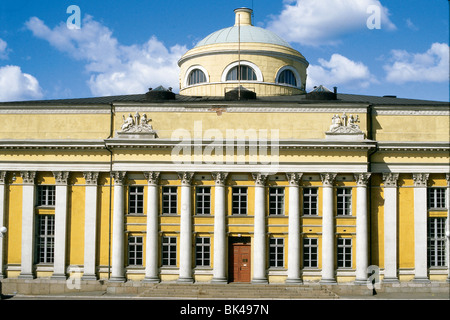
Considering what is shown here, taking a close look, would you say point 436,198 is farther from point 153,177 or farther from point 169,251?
point 153,177

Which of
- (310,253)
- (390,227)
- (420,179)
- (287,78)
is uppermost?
(287,78)

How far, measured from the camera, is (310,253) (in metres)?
42.8

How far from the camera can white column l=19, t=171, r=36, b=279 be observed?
4334 centimetres

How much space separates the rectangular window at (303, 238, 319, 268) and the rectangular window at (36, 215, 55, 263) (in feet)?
55.3

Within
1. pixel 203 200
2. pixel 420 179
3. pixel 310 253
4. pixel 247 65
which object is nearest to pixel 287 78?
pixel 247 65

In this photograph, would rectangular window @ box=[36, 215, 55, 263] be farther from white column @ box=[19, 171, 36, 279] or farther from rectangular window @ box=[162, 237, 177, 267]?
rectangular window @ box=[162, 237, 177, 267]

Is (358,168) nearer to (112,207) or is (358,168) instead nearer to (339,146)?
(339,146)

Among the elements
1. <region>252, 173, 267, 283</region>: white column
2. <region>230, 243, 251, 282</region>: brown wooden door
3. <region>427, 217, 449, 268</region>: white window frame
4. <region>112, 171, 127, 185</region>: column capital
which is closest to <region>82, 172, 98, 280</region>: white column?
<region>112, 171, 127, 185</region>: column capital

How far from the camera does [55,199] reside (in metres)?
44.0

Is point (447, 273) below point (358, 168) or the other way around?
below

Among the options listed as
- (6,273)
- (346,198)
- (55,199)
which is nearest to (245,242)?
(346,198)

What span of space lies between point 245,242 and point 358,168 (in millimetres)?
8846

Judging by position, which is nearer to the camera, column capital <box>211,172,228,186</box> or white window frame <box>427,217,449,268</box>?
column capital <box>211,172,228,186</box>

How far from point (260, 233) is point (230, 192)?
3349mm
